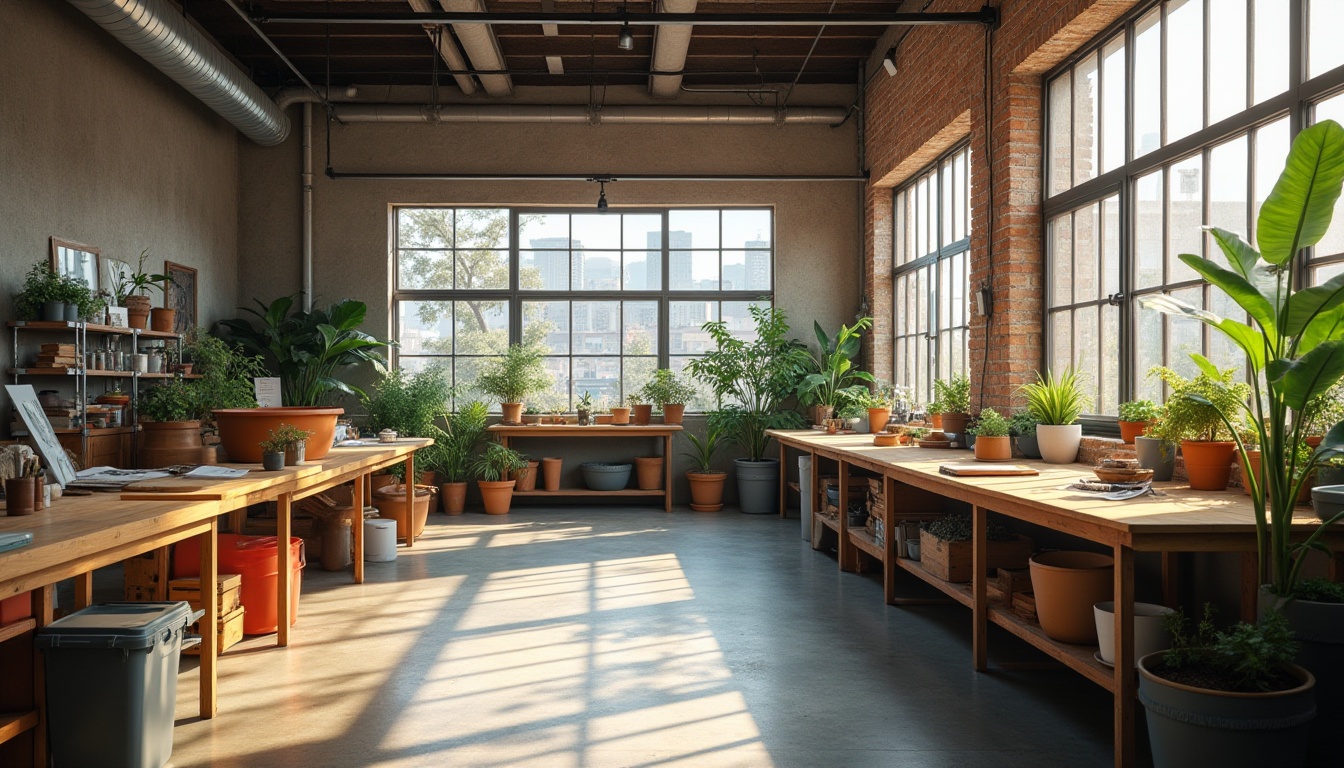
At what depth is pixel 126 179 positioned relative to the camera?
276 inches

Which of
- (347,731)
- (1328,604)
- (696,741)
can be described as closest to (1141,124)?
(1328,604)

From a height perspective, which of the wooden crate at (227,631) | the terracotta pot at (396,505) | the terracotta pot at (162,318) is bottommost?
the wooden crate at (227,631)

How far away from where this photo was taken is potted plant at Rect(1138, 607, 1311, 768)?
2256 mm

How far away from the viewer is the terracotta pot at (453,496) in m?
8.71

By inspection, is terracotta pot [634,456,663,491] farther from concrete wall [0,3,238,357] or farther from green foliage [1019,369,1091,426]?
green foliage [1019,369,1091,426]

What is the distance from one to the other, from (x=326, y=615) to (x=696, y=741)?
256 centimetres

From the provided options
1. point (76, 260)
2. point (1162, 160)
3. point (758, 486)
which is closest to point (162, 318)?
point (76, 260)

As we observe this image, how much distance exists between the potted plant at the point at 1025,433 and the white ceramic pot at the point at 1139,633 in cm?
177

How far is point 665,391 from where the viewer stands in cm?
916

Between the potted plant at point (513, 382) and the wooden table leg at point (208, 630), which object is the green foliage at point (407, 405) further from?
the wooden table leg at point (208, 630)

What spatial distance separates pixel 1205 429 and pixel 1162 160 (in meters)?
1.40

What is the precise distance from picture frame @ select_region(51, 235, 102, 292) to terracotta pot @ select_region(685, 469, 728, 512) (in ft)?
16.7

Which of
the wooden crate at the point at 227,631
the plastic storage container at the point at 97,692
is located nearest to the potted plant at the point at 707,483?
the wooden crate at the point at 227,631

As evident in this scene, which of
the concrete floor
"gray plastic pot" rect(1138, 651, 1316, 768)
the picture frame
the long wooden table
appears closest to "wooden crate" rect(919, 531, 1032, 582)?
the long wooden table
